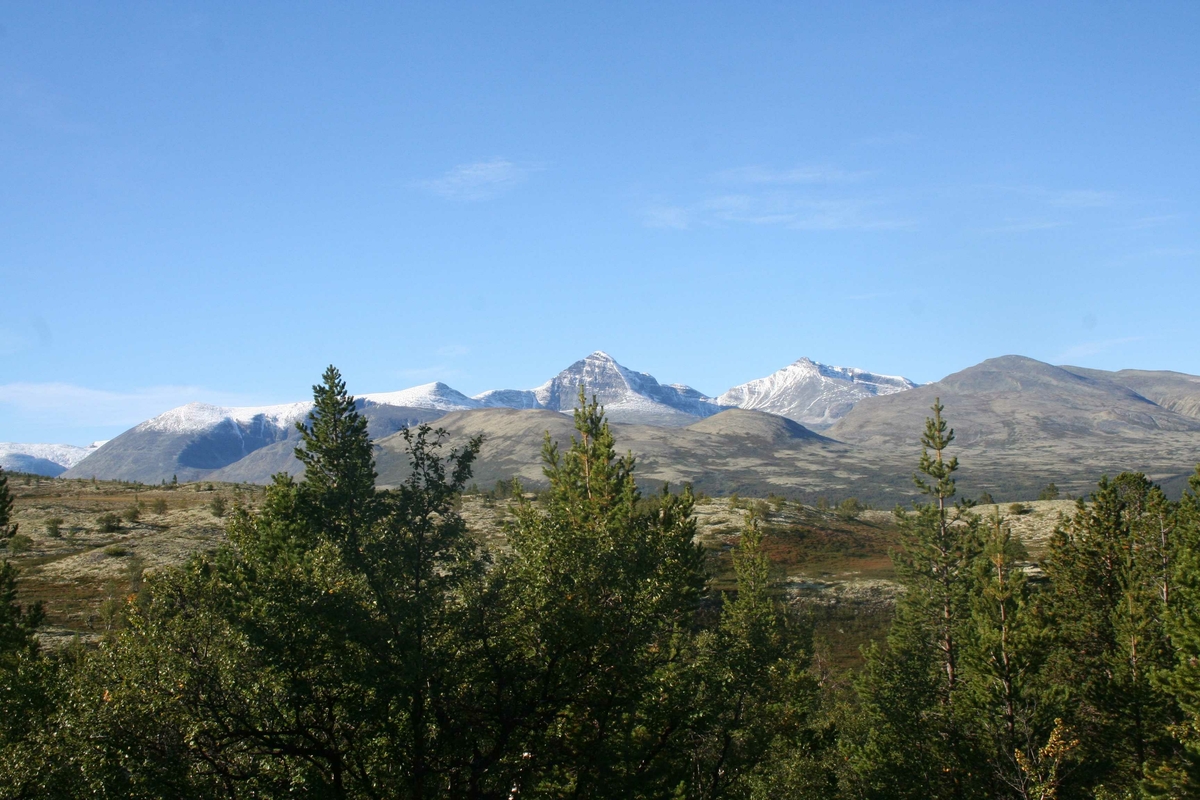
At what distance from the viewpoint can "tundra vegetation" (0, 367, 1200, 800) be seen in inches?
854

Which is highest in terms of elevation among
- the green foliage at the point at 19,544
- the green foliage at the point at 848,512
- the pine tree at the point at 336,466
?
the pine tree at the point at 336,466

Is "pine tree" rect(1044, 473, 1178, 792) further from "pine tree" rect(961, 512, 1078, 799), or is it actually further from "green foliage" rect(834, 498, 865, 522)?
"green foliage" rect(834, 498, 865, 522)

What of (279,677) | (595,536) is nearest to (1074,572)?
(595,536)

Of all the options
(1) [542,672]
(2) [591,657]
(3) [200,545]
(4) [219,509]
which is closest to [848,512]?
(4) [219,509]

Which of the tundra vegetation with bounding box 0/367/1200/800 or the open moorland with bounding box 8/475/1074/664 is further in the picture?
the open moorland with bounding box 8/475/1074/664

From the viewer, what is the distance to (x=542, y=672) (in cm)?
2453

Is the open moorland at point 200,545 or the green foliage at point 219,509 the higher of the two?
the green foliage at point 219,509

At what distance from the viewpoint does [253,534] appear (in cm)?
3988

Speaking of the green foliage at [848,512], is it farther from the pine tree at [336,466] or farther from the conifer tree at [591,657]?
the conifer tree at [591,657]

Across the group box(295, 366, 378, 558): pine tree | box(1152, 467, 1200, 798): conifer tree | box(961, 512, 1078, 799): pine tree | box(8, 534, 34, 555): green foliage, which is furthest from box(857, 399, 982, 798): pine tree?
box(8, 534, 34, 555): green foliage

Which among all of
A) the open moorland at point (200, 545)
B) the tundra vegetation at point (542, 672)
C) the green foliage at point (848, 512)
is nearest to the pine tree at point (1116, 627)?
the tundra vegetation at point (542, 672)

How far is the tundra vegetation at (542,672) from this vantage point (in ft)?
71.2

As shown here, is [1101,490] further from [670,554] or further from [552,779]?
[552,779]

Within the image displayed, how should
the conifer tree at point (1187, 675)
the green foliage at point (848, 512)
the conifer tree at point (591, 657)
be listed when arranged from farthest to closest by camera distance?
1. the green foliage at point (848, 512)
2. the conifer tree at point (1187, 675)
3. the conifer tree at point (591, 657)
